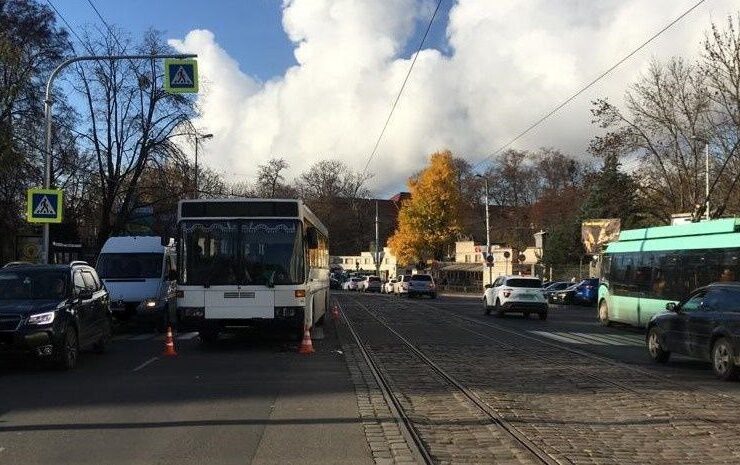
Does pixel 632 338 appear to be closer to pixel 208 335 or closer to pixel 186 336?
pixel 208 335

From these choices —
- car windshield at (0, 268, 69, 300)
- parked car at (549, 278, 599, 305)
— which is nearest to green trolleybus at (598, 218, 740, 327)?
car windshield at (0, 268, 69, 300)

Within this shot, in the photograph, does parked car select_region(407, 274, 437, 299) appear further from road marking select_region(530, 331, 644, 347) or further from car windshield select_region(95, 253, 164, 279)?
car windshield select_region(95, 253, 164, 279)

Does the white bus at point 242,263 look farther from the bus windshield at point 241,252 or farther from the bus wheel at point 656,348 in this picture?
the bus wheel at point 656,348

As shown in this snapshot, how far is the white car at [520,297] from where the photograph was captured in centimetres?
2823

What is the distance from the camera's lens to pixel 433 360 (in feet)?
45.8

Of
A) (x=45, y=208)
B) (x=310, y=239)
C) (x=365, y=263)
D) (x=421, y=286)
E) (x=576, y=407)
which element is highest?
(x=45, y=208)

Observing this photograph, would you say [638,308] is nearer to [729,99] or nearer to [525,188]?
[729,99]

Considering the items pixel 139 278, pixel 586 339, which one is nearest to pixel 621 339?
pixel 586 339

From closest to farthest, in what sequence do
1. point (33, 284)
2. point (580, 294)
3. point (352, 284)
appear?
→ point (33, 284), point (580, 294), point (352, 284)

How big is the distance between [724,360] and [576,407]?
13.9 ft

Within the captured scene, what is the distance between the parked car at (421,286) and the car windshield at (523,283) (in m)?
20.9

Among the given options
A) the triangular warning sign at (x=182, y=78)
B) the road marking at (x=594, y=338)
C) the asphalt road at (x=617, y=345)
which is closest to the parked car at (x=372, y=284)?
the asphalt road at (x=617, y=345)

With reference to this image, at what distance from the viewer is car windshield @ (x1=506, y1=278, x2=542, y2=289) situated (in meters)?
28.6

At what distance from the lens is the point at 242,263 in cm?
1512
